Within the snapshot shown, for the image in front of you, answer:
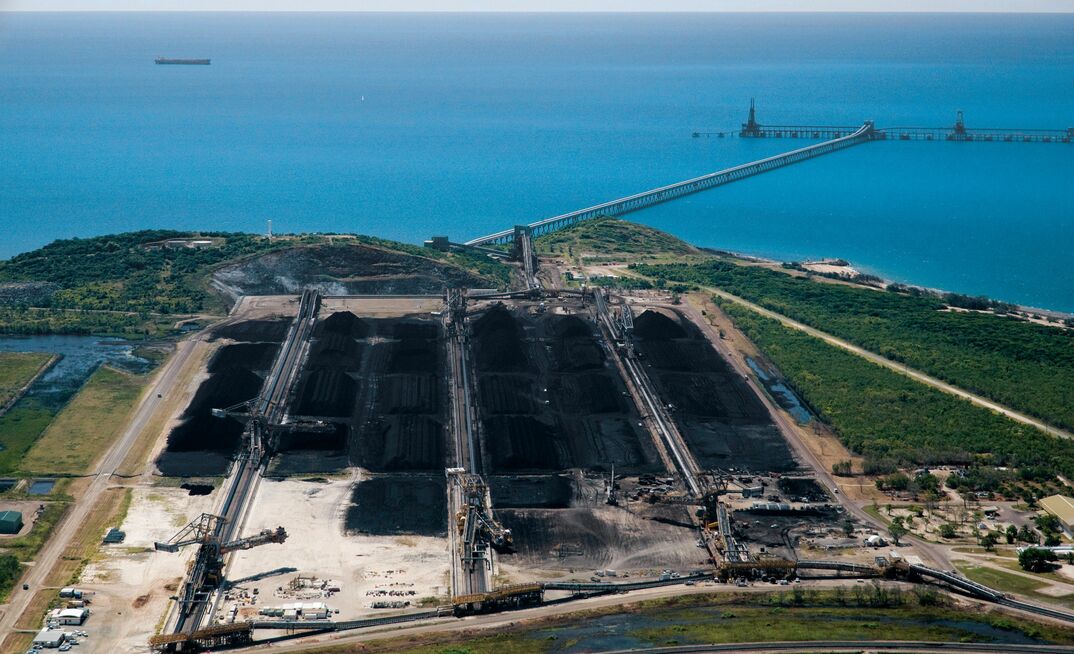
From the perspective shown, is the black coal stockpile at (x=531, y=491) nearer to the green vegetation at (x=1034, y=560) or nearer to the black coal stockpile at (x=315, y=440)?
the black coal stockpile at (x=315, y=440)

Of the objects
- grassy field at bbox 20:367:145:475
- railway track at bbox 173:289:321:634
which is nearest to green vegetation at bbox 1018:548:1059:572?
railway track at bbox 173:289:321:634

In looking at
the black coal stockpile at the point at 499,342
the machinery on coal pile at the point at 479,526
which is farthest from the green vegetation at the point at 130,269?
the machinery on coal pile at the point at 479,526

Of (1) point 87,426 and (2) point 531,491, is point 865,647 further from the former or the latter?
(1) point 87,426

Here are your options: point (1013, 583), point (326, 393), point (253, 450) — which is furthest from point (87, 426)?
point (1013, 583)

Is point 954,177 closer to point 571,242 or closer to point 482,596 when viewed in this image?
point 571,242

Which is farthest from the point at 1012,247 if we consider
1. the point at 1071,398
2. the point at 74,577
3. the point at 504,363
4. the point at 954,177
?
the point at 74,577

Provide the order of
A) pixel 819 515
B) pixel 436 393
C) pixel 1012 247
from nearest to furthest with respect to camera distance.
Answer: pixel 819 515 < pixel 436 393 < pixel 1012 247
